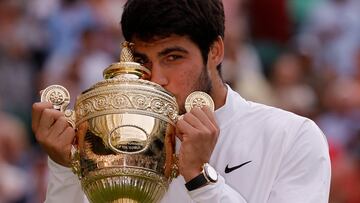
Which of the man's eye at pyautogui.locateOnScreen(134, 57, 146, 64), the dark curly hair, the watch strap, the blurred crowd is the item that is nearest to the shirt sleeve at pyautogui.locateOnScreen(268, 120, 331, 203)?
the watch strap

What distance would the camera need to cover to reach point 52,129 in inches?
256

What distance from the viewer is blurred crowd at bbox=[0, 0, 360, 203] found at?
1221 centimetres

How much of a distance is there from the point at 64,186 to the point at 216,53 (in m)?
0.99

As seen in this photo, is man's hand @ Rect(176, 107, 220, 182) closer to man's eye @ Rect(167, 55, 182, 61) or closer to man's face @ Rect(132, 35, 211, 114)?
man's face @ Rect(132, 35, 211, 114)

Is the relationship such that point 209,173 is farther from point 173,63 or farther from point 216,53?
point 216,53

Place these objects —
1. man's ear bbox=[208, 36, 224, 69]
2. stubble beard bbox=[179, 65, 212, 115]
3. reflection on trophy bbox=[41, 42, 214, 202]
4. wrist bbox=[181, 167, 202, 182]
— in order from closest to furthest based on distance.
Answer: reflection on trophy bbox=[41, 42, 214, 202] < wrist bbox=[181, 167, 202, 182] < stubble beard bbox=[179, 65, 212, 115] < man's ear bbox=[208, 36, 224, 69]

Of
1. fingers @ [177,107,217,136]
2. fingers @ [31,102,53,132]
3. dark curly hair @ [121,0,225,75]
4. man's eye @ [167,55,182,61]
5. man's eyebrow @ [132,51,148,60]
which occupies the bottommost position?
fingers @ [177,107,217,136]

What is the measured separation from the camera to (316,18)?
49.0 feet

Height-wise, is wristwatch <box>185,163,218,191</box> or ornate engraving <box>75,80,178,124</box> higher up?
ornate engraving <box>75,80,178,124</box>

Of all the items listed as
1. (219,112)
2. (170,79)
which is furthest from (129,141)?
(219,112)

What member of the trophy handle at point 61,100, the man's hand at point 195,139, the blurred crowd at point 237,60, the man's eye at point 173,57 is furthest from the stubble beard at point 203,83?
the blurred crowd at point 237,60

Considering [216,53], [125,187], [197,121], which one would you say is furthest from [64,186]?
[216,53]

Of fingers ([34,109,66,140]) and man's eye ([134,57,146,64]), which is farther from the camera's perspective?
man's eye ([134,57,146,64])

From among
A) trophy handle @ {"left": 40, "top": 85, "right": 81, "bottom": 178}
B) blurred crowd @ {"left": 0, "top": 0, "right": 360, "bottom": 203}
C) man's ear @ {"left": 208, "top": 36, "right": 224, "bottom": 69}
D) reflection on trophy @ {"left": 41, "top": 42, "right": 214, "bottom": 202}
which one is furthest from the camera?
blurred crowd @ {"left": 0, "top": 0, "right": 360, "bottom": 203}
